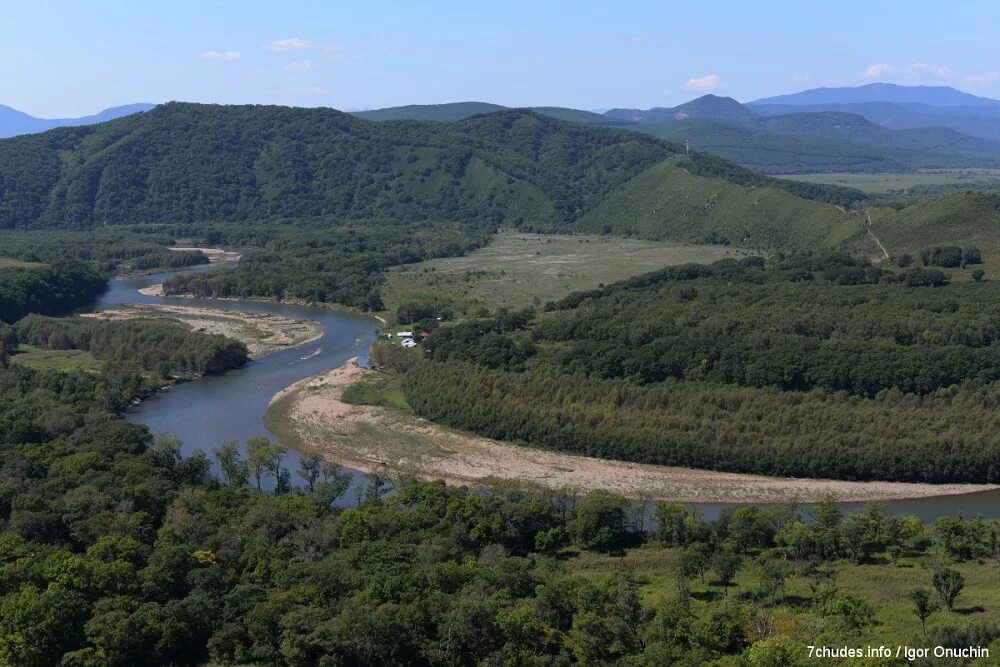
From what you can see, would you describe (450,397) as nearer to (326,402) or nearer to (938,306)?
(326,402)

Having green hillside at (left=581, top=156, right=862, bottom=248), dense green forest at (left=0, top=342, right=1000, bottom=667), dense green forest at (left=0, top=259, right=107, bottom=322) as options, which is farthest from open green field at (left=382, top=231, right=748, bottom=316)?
dense green forest at (left=0, top=342, right=1000, bottom=667)

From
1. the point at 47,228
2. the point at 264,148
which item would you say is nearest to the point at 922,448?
the point at 47,228

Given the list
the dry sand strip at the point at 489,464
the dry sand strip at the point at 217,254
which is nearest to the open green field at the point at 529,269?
the dry sand strip at the point at 489,464

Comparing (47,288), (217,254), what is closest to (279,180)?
(217,254)

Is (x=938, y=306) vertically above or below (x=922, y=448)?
above

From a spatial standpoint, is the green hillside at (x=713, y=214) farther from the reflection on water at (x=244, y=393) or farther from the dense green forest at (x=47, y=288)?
the dense green forest at (x=47, y=288)

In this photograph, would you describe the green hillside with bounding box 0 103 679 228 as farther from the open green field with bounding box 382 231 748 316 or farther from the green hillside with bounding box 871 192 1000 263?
the green hillside with bounding box 871 192 1000 263
